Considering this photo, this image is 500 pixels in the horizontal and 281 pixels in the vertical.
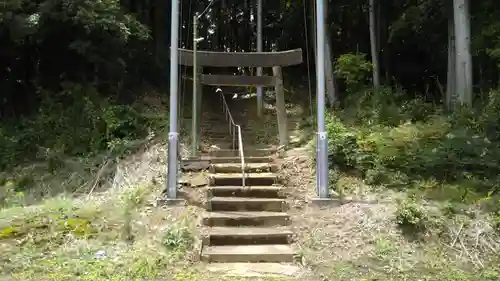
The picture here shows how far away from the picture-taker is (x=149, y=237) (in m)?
7.18

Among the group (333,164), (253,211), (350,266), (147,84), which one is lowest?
(350,266)

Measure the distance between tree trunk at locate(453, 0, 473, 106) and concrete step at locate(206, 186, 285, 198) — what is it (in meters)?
6.70

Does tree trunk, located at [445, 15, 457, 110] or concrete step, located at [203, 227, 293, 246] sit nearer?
concrete step, located at [203, 227, 293, 246]

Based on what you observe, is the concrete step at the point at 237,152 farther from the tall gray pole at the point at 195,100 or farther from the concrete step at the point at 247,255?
the concrete step at the point at 247,255

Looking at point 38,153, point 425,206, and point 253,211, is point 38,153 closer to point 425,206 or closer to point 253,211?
point 253,211

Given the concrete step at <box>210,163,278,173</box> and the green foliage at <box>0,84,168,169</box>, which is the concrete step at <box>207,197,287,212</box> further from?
the green foliage at <box>0,84,168,169</box>

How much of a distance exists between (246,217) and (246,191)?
97 centimetres

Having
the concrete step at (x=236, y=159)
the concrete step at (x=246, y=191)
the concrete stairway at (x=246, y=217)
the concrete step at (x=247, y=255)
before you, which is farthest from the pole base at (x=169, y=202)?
the concrete step at (x=236, y=159)

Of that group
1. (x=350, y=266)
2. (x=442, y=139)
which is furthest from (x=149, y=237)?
(x=442, y=139)

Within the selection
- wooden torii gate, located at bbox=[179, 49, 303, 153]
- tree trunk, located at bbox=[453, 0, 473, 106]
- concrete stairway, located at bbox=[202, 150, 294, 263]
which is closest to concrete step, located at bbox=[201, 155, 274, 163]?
concrete stairway, located at bbox=[202, 150, 294, 263]

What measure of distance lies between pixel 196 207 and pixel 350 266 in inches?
117

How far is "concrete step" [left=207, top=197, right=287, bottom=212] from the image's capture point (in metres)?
8.31

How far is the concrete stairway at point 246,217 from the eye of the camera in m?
6.90

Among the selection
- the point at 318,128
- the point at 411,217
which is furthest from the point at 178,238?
the point at 411,217
